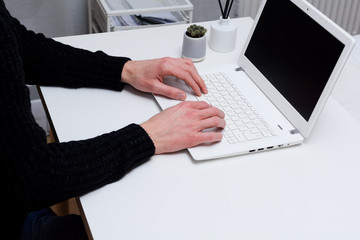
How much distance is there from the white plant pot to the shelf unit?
580 millimetres

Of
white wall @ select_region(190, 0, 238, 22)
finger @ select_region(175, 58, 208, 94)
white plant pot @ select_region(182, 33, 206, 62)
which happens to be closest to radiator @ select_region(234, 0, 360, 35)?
white wall @ select_region(190, 0, 238, 22)

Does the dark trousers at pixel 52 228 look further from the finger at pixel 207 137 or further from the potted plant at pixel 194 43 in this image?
the potted plant at pixel 194 43

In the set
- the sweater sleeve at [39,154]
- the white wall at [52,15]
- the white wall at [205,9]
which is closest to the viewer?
the sweater sleeve at [39,154]

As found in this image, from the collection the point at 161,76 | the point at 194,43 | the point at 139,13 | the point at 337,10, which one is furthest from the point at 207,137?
the point at 337,10

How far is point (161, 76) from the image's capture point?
118cm

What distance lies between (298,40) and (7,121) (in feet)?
2.05

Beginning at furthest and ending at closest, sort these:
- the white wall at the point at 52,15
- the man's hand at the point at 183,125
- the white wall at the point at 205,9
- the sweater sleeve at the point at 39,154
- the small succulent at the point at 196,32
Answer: the white wall at the point at 205,9
the white wall at the point at 52,15
the small succulent at the point at 196,32
the man's hand at the point at 183,125
the sweater sleeve at the point at 39,154

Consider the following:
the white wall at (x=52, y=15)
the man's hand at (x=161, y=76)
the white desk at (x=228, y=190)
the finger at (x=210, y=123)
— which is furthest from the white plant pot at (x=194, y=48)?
the white wall at (x=52, y=15)

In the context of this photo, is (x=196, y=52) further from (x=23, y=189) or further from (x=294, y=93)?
(x=23, y=189)

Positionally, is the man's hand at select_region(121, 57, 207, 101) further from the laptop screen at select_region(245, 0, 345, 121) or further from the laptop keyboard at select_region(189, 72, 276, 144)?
the laptop screen at select_region(245, 0, 345, 121)

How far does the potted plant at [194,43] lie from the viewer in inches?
50.6

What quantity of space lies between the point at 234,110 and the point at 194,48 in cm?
26

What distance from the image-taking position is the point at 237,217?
0.87m

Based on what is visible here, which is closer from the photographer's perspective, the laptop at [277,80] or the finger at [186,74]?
the laptop at [277,80]
